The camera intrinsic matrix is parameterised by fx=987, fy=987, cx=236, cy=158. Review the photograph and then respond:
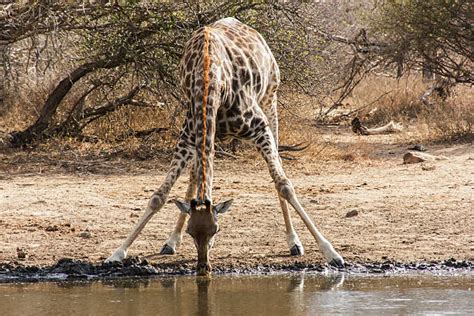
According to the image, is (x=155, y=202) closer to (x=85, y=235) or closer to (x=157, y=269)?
(x=157, y=269)

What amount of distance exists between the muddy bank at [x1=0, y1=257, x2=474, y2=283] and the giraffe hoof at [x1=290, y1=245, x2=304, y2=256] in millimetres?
320

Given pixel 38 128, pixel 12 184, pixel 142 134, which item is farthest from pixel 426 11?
pixel 12 184

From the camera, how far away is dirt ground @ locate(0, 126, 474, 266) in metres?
7.99

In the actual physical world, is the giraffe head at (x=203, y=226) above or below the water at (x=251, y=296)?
above

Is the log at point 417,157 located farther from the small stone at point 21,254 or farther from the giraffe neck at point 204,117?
the small stone at point 21,254

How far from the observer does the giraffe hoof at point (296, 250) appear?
7.87 meters

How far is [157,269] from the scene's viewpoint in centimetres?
735

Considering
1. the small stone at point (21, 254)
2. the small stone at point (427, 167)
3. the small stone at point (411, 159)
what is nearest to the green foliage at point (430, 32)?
the small stone at point (411, 159)

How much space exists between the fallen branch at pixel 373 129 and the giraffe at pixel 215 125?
25.6 feet

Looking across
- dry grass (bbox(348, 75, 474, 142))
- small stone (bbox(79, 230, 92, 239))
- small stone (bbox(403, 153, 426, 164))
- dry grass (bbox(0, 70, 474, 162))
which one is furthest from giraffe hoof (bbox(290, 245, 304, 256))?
dry grass (bbox(348, 75, 474, 142))

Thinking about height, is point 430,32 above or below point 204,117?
above

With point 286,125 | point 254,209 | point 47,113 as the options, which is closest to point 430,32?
point 286,125

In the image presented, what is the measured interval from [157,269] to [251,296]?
117 cm

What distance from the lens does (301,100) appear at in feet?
45.1
